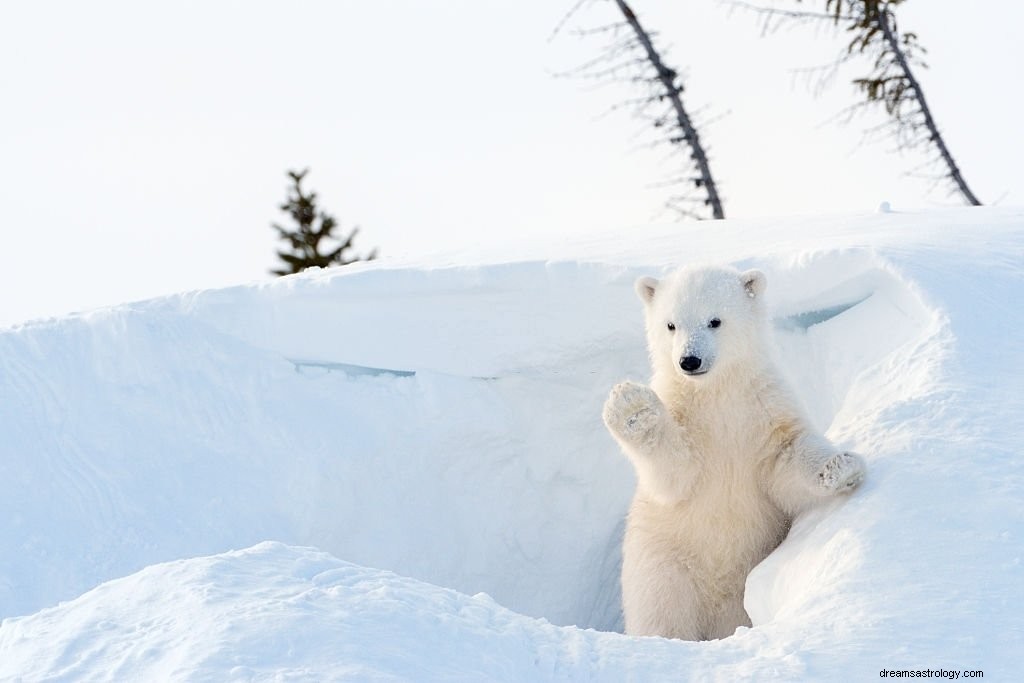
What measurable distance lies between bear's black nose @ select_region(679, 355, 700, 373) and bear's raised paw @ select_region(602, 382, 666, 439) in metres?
0.17

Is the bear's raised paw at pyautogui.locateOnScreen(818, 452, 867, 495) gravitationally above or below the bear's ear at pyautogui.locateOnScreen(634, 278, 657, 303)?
below

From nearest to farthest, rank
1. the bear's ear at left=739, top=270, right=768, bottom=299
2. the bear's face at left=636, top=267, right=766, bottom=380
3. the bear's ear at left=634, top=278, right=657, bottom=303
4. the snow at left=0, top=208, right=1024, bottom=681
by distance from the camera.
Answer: the snow at left=0, top=208, right=1024, bottom=681, the bear's face at left=636, top=267, right=766, bottom=380, the bear's ear at left=739, top=270, right=768, bottom=299, the bear's ear at left=634, top=278, right=657, bottom=303

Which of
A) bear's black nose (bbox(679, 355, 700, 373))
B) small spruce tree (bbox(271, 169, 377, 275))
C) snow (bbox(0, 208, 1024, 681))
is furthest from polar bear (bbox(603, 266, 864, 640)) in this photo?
small spruce tree (bbox(271, 169, 377, 275))

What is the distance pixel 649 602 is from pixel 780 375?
1128 mm

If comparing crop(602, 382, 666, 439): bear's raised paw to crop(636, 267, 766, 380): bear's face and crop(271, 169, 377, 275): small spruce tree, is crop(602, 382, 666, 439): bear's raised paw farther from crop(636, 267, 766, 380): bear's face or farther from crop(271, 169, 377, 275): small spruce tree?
crop(271, 169, 377, 275): small spruce tree

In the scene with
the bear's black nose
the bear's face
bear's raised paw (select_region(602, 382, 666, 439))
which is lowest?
bear's raised paw (select_region(602, 382, 666, 439))

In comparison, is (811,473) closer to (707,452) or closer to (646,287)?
(707,452)

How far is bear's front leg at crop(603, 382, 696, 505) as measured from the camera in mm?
4207

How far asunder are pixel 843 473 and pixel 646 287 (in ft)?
4.22

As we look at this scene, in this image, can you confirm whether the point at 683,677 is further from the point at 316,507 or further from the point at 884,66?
the point at 884,66

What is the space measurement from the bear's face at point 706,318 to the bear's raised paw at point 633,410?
19cm

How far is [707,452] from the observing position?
4445mm

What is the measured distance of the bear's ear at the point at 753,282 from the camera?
4613 mm

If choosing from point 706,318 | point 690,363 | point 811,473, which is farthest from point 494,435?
point 811,473
